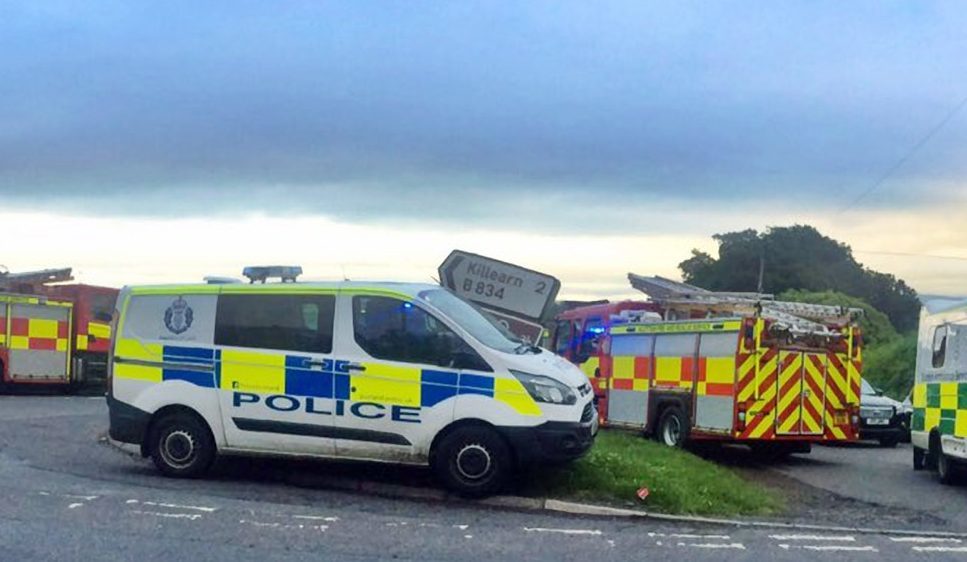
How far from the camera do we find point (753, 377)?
15727 millimetres

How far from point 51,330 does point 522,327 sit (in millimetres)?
16561

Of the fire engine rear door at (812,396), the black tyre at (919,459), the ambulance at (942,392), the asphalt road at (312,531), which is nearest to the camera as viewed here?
the asphalt road at (312,531)

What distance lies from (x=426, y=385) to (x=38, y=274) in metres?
18.4

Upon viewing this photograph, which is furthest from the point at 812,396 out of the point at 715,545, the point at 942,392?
the point at 715,545

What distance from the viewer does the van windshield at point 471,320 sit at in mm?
11219

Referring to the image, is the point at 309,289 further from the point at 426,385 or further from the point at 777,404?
→ the point at 777,404

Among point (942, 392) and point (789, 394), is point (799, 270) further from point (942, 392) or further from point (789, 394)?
point (942, 392)

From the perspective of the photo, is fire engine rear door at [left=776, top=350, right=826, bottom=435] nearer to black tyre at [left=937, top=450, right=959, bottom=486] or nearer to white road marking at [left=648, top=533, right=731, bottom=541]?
black tyre at [left=937, top=450, right=959, bottom=486]

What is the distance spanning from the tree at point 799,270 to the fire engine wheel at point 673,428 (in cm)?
3597

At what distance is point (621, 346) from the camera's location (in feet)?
62.6

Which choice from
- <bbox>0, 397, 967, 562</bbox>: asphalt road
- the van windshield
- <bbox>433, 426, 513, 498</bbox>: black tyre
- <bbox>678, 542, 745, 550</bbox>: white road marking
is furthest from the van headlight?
<bbox>678, 542, 745, 550</bbox>: white road marking

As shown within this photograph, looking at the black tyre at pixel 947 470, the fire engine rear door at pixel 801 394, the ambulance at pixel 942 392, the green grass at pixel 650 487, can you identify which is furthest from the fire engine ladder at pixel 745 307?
the green grass at pixel 650 487

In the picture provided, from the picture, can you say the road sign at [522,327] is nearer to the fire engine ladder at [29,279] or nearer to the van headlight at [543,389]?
the van headlight at [543,389]

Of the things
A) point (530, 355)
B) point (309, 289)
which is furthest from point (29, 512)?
point (530, 355)
